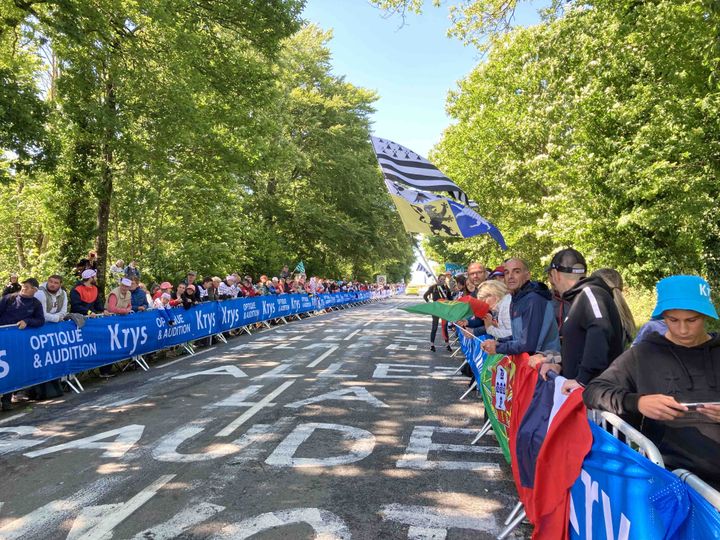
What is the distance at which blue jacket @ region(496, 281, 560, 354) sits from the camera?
470cm

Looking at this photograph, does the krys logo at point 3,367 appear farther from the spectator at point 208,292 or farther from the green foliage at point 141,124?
the spectator at point 208,292

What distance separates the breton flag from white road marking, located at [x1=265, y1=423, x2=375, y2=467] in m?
3.89

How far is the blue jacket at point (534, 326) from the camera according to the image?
15.4 ft

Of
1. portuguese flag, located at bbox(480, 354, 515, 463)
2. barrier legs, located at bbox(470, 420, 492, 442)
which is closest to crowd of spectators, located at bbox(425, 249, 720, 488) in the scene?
portuguese flag, located at bbox(480, 354, 515, 463)

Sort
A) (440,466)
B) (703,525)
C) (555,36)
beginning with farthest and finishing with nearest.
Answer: (555,36) < (440,466) < (703,525)

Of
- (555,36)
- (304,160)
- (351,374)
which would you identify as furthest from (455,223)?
(304,160)

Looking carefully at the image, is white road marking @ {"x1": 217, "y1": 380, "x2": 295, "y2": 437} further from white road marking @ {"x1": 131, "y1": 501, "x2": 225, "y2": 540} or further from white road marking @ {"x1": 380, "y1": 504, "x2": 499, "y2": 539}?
white road marking @ {"x1": 380, "y1": 504, "x2": 499, "y2": 539}

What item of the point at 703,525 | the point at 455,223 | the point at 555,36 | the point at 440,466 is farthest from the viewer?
the point at 555,36

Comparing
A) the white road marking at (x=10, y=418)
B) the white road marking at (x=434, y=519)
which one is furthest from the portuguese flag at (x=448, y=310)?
the white road marking at (x=10, y=418)

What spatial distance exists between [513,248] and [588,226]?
12.4m

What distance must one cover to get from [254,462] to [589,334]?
3.32 m

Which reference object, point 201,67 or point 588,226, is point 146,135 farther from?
point 588,226

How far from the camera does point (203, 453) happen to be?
525 centimetres

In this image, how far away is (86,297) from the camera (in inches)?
422
